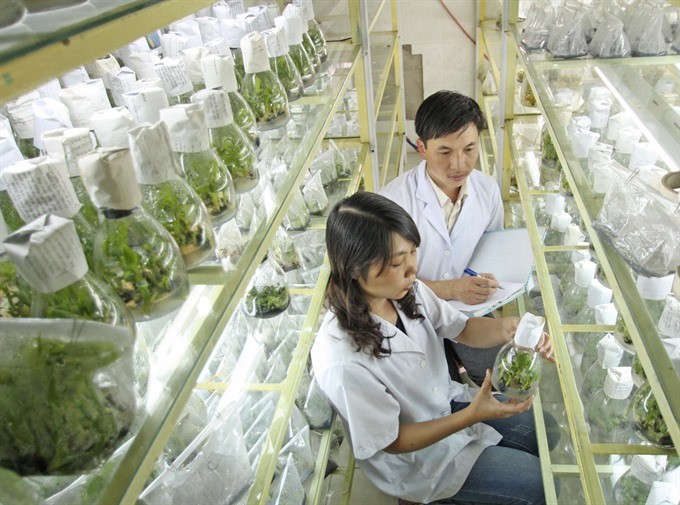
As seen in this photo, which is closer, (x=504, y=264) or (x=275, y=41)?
(x=275, y=41)

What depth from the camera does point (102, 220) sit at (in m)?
0.82

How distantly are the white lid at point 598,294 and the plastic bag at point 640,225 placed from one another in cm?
58

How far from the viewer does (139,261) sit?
83 centimetres

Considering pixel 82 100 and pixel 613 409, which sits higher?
pixel 82 100

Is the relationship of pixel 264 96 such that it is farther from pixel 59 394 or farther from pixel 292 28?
pixel 59 394

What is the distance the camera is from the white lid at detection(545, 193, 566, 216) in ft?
7.93

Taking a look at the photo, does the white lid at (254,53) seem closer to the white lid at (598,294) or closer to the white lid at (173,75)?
the white lid at (173,75)

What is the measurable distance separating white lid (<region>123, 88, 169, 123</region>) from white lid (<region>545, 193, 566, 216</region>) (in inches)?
71.7

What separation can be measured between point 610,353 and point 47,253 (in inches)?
56.2

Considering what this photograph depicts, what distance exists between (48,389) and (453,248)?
2071 mm

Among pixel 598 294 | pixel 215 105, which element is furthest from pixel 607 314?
pixel 215 105

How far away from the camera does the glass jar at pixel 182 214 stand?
0.94 meters

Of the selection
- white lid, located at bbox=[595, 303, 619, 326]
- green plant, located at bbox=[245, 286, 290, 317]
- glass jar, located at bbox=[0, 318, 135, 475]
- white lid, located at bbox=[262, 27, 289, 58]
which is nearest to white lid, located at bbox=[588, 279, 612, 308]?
white lid, located at bbox=[595, 303, 619, 326]

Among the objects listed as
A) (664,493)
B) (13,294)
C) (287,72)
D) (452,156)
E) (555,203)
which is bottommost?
(555,203)
